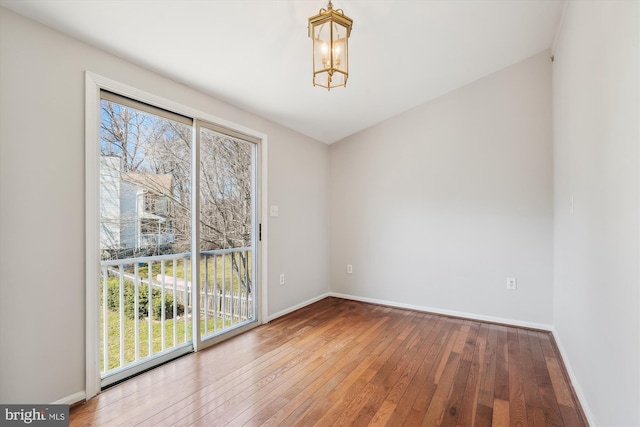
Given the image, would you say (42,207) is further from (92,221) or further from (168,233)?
(168,233)

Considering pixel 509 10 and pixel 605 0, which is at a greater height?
pixel 509 10

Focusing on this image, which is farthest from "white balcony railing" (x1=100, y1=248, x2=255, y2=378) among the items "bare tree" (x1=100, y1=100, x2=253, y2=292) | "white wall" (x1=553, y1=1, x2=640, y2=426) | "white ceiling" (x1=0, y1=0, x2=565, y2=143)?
"white wall" (x1=553, y1=1, x2=640, y2=426)

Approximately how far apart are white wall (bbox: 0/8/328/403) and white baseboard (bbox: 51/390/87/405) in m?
0.02

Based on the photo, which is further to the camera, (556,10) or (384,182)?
(384,182)

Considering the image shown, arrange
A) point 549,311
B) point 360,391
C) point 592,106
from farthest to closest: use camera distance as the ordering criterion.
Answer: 1. point 549,311
2. point 360,391
3. point 592,106

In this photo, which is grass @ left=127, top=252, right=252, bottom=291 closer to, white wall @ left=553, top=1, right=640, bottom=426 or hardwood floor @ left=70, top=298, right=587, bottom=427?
hardwood floor @ left=70, top=298, right=587, bottom=427

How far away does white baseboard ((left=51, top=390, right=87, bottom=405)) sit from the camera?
1681 millimetres

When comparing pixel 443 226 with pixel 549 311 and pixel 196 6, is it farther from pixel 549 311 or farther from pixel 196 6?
pixel 196 6

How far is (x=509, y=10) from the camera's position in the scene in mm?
2230

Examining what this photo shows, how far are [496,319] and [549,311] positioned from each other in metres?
0.47

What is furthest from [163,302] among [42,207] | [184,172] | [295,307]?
[295,307]

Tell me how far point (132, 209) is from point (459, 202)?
3.17m

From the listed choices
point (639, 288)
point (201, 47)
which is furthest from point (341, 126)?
point (639, 288)

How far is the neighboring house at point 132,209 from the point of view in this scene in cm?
203
